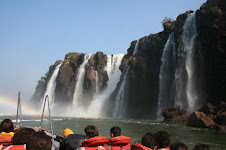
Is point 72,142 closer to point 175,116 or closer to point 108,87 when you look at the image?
point 175,116

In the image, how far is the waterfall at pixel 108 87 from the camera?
6638 cm

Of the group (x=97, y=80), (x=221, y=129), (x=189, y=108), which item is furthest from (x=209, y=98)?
(x=97, y=80)

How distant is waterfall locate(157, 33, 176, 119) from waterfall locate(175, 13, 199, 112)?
3.26m

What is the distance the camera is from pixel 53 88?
83.2 meters

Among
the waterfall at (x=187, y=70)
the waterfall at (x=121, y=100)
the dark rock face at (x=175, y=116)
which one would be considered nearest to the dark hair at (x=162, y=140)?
the dark rock face at (x=175, y=116)

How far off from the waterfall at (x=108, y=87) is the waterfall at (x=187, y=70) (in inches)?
1077

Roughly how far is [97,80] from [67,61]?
1352cm

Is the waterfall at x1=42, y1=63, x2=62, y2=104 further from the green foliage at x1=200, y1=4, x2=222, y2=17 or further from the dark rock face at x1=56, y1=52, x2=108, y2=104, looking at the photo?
the green foliage at x1=200, y1=4, x2=222, y2=17

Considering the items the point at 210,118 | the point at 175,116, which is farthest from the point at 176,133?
the point at 175,116

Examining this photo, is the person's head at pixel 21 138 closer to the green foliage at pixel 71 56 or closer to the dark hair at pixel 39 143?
the dark hair at pixel 39 143

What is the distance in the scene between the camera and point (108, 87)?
229 ft

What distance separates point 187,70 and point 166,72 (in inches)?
245

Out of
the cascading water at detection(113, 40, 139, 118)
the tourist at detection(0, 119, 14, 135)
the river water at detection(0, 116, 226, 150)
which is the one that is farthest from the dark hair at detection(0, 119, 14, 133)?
the cascading water at detection(113, 40, 139, 118)

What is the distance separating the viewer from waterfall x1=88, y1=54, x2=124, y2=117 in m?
66.4
